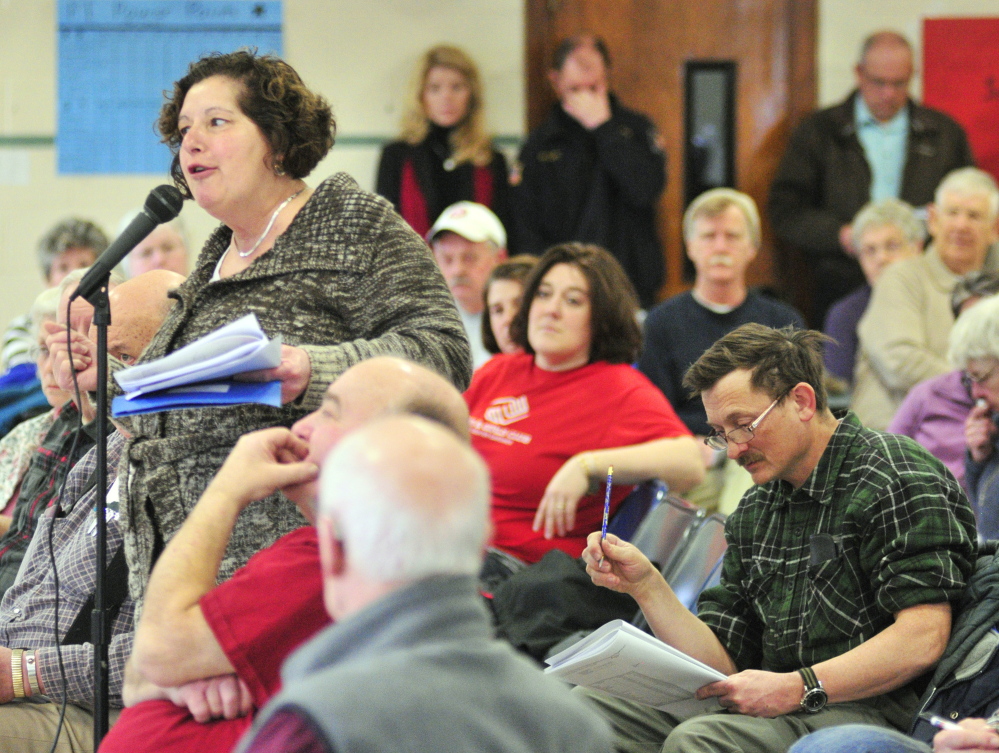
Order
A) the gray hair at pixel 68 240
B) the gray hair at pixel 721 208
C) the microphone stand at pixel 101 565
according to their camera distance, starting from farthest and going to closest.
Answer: the gray hair at pixel 68 240, the gray hair at pixel 721 208, the microphone stand at pixel 101 565

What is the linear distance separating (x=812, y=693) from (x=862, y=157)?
385 centimetres

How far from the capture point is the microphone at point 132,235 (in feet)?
6.09

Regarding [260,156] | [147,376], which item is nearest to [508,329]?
[260,156]

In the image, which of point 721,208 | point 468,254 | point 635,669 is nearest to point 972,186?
point 721,208

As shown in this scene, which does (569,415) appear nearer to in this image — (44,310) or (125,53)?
(44,310)

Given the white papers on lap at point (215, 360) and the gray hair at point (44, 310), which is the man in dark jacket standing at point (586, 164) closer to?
the gray hair at point (44, 310)

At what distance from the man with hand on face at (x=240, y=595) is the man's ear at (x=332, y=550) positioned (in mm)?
346

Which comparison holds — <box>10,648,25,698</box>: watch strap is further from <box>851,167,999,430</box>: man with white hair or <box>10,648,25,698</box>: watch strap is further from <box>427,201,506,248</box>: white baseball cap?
<box>851,167,999,430</box>: man with white hair

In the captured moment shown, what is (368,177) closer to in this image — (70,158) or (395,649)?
(70,158)

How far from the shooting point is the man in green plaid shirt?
194cm

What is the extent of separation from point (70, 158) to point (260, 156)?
3.52 metres

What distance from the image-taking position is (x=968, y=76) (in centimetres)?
555

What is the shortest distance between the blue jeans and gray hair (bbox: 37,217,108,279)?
3.67m

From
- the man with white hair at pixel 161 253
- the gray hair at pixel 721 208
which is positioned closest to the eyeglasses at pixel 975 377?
the gray hair at pixel 721 208
